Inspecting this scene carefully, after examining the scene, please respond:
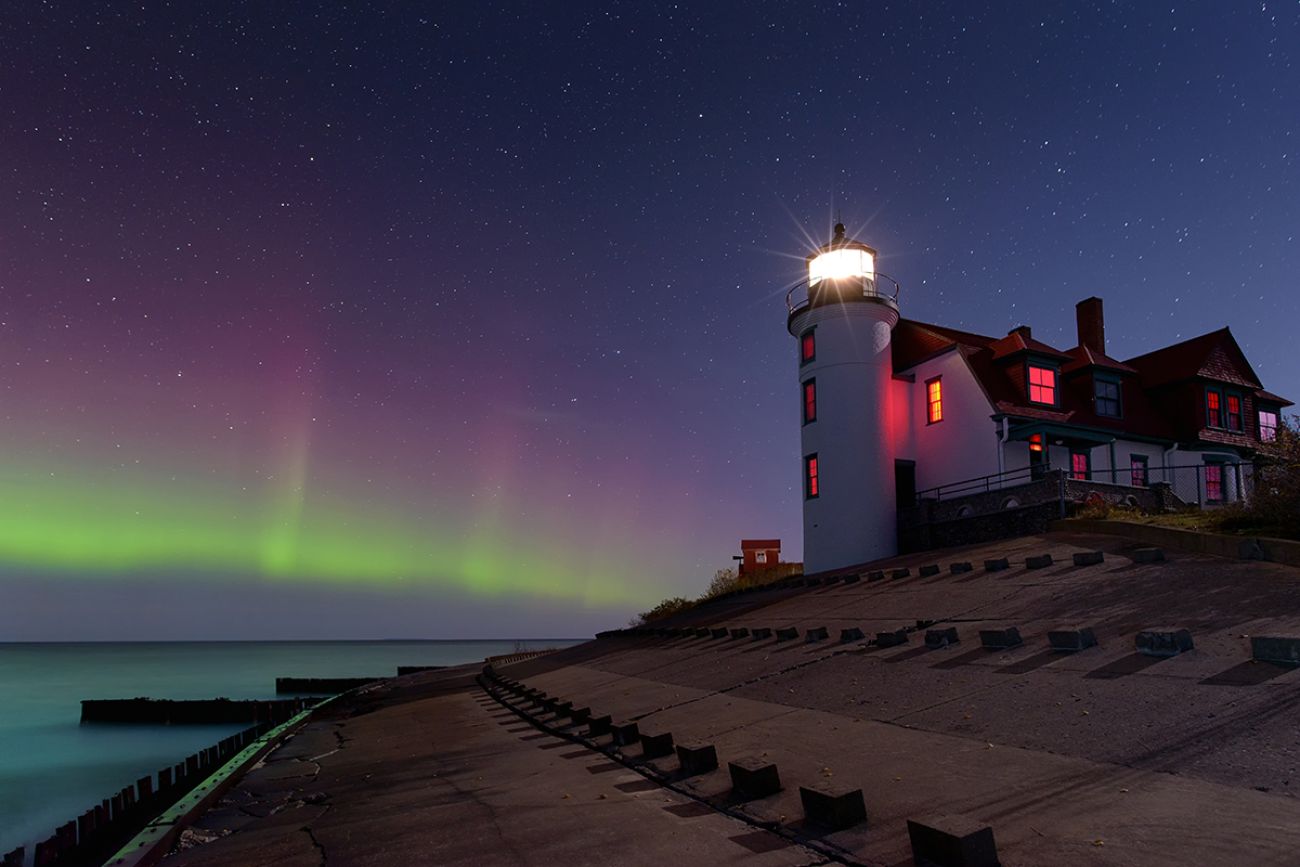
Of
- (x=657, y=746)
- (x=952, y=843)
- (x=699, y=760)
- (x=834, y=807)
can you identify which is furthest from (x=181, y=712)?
(x=952, y=843)

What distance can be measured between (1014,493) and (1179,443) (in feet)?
42.5

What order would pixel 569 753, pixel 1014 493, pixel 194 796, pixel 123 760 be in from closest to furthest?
pixel 194 796
pixel 569 753
pixel 1014 493
pixel 123 760

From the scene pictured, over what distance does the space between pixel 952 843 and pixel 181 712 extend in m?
57.9

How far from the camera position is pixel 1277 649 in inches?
311

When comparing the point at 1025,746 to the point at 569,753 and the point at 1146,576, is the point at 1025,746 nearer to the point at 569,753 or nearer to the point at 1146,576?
the point at 569,753

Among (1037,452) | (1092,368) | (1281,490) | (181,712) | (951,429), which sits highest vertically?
(1092,368)

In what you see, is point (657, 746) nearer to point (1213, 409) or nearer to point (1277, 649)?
point (1277, 649)

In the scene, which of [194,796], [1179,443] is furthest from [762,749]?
[1179,443]

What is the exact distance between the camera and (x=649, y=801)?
7.45 meters

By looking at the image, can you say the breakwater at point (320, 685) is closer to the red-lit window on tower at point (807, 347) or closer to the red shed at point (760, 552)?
the red shed at point (760, 552)

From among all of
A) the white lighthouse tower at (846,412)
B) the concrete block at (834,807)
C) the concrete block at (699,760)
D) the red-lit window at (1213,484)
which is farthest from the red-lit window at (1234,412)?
the concrete block at (834,807)

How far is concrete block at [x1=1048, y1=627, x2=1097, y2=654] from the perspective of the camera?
9797mm

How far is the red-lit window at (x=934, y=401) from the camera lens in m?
32.7

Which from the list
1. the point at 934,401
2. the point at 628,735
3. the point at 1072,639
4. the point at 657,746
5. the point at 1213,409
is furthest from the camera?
the point at 1213,409
